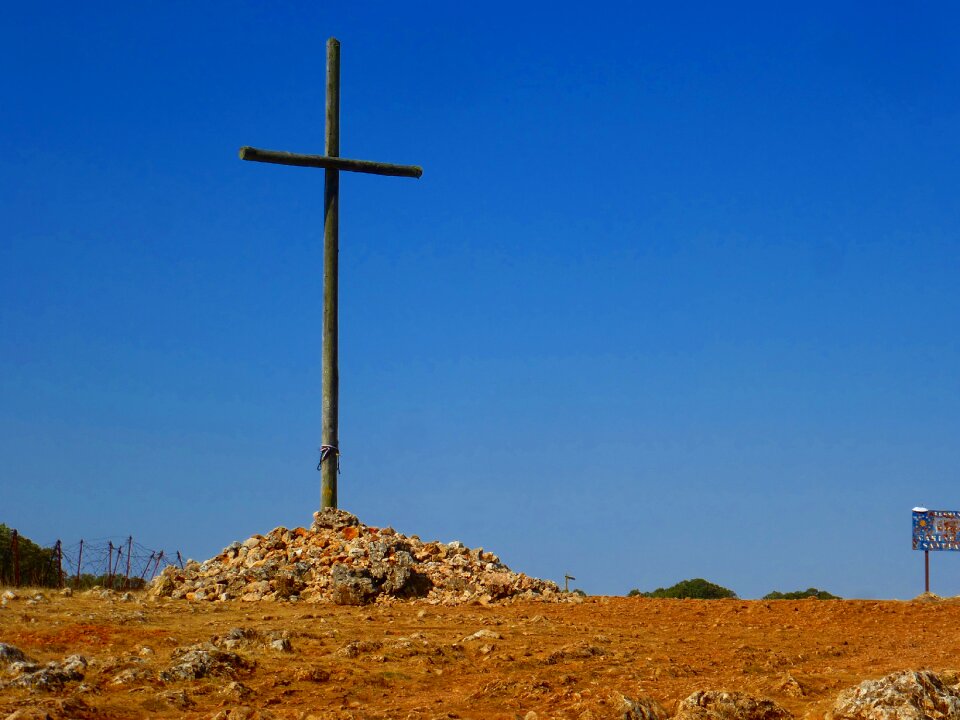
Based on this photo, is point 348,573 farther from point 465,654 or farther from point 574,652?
point 574,652

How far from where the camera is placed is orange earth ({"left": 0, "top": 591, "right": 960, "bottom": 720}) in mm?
10109

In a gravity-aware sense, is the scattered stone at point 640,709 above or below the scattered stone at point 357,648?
below

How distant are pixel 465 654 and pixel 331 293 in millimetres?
10631

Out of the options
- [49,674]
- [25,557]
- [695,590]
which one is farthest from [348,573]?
[695,590]

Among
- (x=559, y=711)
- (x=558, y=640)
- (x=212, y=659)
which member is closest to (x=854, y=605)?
(x=558, y=640)

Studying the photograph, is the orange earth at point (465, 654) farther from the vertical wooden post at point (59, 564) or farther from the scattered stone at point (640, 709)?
the vertical wooden post at point (59, 564)

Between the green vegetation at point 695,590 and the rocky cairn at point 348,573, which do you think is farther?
the green vegetation at point 695,590

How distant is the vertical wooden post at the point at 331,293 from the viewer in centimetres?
2109

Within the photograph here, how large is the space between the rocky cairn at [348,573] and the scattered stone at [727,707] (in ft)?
27.4

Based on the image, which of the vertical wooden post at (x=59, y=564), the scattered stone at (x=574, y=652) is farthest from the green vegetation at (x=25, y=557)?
the scattered stone at (x=574, y=652)

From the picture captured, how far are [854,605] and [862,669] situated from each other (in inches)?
245

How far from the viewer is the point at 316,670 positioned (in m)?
11.2

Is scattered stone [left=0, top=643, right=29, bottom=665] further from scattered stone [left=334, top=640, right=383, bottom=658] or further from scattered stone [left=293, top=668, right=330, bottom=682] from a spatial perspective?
scattered stone [left=334, top=640, right=383, bottom=658]

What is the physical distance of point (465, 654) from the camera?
41.0 feet
